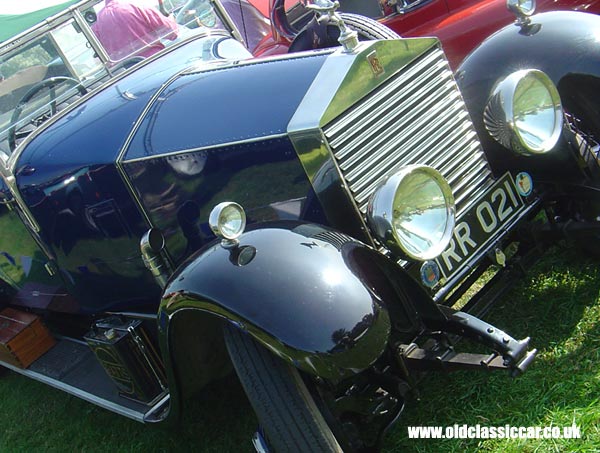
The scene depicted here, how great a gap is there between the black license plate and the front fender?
0.38 meters

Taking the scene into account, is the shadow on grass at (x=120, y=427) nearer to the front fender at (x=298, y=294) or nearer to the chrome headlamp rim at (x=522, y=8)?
the front fender at (x=298, y=294)

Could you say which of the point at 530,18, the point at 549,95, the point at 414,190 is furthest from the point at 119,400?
the point at 530,18

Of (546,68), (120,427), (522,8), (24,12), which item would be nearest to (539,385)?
(546,68)

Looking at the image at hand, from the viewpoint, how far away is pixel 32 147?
3213mm

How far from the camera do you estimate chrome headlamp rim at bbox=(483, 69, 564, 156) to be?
2.68 metres

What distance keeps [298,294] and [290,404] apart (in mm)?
364

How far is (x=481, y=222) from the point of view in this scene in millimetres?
2682

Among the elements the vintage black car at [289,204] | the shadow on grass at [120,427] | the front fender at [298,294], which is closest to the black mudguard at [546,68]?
the vintage black car at [289,204]

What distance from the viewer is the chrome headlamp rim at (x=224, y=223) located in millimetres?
2184

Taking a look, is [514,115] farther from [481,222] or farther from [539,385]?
[539,385]

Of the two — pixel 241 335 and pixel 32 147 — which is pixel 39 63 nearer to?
pixel 32 147

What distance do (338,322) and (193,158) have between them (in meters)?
1.05

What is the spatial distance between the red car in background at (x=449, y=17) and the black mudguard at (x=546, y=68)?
200 centimetres

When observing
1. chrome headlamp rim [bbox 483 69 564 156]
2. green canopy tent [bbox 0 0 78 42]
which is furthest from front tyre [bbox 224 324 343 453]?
green canopy tent [bbox 0 0 78 42]
